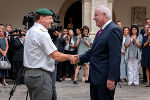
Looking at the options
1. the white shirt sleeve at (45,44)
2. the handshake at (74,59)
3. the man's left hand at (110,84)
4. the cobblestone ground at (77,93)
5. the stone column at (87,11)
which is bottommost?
the cobblestone ground at (77,93)

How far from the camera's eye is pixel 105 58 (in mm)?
4066

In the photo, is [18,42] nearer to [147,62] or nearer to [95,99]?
[147,62]

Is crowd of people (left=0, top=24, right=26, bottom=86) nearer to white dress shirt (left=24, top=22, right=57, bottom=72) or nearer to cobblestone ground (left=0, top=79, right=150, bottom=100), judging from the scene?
cobblestone ground (left=0, top=79, right=150, bottom=100)

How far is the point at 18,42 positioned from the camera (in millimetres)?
10164

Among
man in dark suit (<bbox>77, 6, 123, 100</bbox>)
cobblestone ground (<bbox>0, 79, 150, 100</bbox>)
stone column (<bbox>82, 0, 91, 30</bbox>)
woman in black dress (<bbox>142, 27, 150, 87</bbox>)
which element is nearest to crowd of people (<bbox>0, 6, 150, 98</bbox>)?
woman in black dress (<bbox>142, 27, 150, 87</bbox>)

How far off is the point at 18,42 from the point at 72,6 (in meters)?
7.10

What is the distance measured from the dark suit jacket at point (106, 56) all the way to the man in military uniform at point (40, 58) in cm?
45

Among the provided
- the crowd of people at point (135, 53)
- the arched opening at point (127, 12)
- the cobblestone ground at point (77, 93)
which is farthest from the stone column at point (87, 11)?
the arched opening at point (127, 12)

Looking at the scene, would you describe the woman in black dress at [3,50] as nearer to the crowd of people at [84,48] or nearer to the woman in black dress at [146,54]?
the crowd of people at [84,48]

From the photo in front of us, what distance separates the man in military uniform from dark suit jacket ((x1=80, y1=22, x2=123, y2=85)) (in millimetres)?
445

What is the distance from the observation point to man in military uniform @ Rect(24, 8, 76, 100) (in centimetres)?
390

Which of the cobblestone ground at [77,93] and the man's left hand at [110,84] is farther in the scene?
the cobblestone ground at [77,93]

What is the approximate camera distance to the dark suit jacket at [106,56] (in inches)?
156

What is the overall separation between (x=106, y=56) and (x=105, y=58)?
0.10 ft
